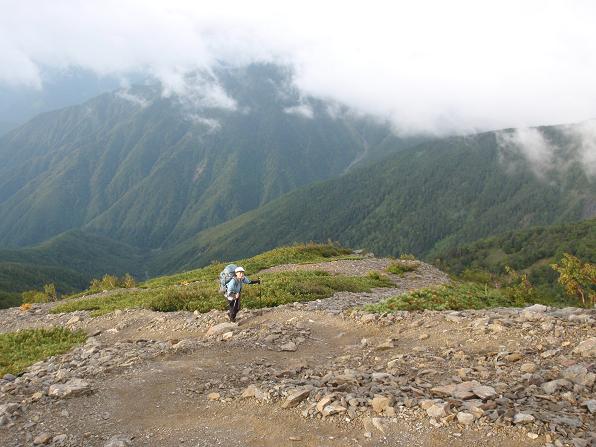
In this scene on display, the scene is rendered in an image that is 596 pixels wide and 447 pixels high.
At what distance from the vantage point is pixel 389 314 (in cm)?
1775

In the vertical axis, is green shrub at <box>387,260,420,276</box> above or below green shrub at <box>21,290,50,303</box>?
above

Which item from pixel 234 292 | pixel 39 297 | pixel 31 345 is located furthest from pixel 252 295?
pixel 39 297

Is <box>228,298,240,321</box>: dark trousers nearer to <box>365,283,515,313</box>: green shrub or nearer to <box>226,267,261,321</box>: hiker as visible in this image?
<box>226,267,261,321</box>: hiker

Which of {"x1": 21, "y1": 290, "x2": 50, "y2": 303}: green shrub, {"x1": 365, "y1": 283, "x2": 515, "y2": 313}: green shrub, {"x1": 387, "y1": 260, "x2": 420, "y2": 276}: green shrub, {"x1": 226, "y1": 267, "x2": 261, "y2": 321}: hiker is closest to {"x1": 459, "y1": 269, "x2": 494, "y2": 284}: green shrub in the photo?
{"x1": 387, "y1": 260, "x2": 420, "y2": 276}: green shrub

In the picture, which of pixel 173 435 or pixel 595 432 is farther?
pixel 173 435

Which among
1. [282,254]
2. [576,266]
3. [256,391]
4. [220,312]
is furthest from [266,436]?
[576,266]

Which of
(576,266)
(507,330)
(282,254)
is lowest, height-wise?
(576,266)

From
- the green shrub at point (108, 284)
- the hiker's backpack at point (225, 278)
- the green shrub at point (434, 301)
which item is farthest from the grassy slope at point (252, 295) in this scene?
the green shrub at point (108, 284)

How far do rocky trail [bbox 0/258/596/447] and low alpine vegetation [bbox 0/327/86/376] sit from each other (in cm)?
100

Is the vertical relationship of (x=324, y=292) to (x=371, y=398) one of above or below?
below

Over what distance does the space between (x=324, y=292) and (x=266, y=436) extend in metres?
16.4

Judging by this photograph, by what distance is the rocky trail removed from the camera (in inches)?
353

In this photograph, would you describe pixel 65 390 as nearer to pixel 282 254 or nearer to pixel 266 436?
pixel 266 436

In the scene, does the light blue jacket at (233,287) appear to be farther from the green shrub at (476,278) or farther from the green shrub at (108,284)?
the green shrub at (476,278)
